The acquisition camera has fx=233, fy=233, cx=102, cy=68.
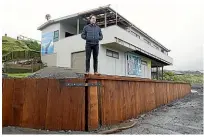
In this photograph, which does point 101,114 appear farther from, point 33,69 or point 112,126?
point 33,69

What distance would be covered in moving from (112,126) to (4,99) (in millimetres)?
2918

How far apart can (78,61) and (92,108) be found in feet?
41.3

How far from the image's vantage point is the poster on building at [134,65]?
21.4 meters

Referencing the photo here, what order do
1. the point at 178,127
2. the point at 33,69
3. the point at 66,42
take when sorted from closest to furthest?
the point at 178,127, the point at 66,42, the point at 33,69

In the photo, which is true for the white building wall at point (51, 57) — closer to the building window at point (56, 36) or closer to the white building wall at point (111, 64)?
the building window at point (56, 36)

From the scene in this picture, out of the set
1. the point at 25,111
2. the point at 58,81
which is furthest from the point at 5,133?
the point at 58,81

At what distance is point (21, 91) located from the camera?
19.6ft

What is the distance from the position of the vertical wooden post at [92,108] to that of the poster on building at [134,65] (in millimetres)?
15441

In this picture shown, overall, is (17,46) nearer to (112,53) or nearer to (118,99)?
(112,53)

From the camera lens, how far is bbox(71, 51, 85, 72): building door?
17594 mm

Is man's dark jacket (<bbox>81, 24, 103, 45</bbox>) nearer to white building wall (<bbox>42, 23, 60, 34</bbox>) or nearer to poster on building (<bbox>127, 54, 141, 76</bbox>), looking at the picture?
white building wall (<bbox>42, 23, 60, 34</bbox>)

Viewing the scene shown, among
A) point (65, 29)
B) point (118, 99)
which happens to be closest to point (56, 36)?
point (65, 29)

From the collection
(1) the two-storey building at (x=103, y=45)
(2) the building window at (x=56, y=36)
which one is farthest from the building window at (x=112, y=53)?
(2) the building window at (x=56, y=36)

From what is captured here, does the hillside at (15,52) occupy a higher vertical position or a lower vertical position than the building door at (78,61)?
higher
